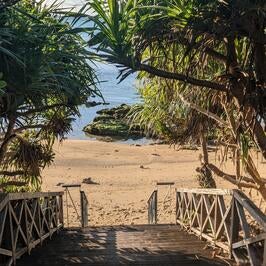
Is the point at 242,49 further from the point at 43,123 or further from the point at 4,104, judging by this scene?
the point at 43,123

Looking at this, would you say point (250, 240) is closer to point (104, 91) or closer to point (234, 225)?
point (234, 225)

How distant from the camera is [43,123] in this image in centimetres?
757

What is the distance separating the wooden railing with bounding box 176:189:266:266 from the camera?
4.25 metres

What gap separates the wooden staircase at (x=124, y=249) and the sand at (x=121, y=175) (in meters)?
4.71

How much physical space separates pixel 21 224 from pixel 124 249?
136 cm

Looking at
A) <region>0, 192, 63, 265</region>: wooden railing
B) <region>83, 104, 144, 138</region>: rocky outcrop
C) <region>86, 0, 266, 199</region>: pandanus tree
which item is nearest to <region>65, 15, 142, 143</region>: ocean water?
<region>86, 0, 266, 199</region>: pandanus tree

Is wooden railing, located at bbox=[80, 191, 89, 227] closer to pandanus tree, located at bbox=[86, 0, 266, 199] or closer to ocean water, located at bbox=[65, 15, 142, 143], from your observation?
ocean water, located at bbox=[65, 15, 142, 143]

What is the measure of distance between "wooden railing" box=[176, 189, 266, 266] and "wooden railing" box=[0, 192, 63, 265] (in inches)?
79.5

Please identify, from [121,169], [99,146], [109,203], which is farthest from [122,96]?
[109,203]

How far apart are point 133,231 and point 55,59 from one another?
428 centimetres

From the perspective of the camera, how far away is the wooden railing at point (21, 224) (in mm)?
4578

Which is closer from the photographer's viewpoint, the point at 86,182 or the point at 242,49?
the point at 242,49

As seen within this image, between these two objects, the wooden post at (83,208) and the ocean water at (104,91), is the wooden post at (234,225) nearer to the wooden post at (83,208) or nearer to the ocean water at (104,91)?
the ocean water at (104,91)

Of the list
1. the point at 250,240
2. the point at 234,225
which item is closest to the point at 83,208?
the point at 234,225
